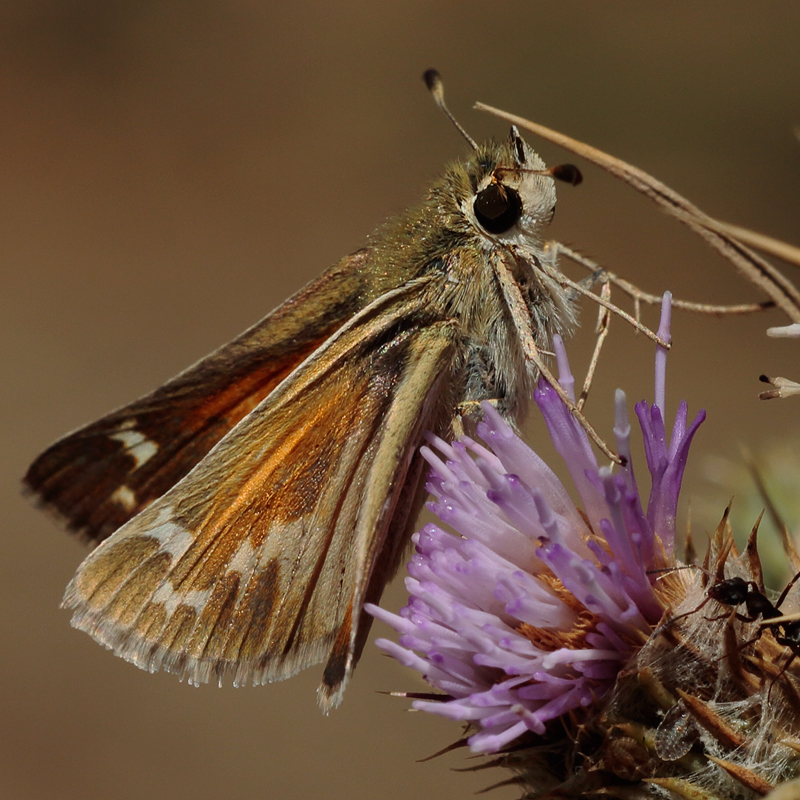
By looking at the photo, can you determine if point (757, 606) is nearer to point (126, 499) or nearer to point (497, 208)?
→ point (497, 208)

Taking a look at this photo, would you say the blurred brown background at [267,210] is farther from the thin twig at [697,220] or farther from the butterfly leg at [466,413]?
the thin twig at [697,220]

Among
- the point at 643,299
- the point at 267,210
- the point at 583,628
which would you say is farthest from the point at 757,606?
the point at 267,210

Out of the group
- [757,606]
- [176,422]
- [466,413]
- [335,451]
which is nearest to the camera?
[757,606]

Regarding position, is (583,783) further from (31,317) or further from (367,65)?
(367,65)

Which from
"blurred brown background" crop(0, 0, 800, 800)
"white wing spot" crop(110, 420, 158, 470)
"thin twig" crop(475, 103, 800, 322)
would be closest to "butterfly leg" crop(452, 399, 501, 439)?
"thin twig" crop(475, 103, 800, 322)

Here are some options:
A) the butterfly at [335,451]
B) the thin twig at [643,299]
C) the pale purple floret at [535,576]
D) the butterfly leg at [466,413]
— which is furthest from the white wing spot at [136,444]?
the thin twig at [643,299]

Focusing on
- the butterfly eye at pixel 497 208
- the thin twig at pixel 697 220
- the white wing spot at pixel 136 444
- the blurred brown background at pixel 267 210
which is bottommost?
the white wing spot at pixel 136 444

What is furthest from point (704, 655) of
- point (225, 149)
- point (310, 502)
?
point (225, 149)
